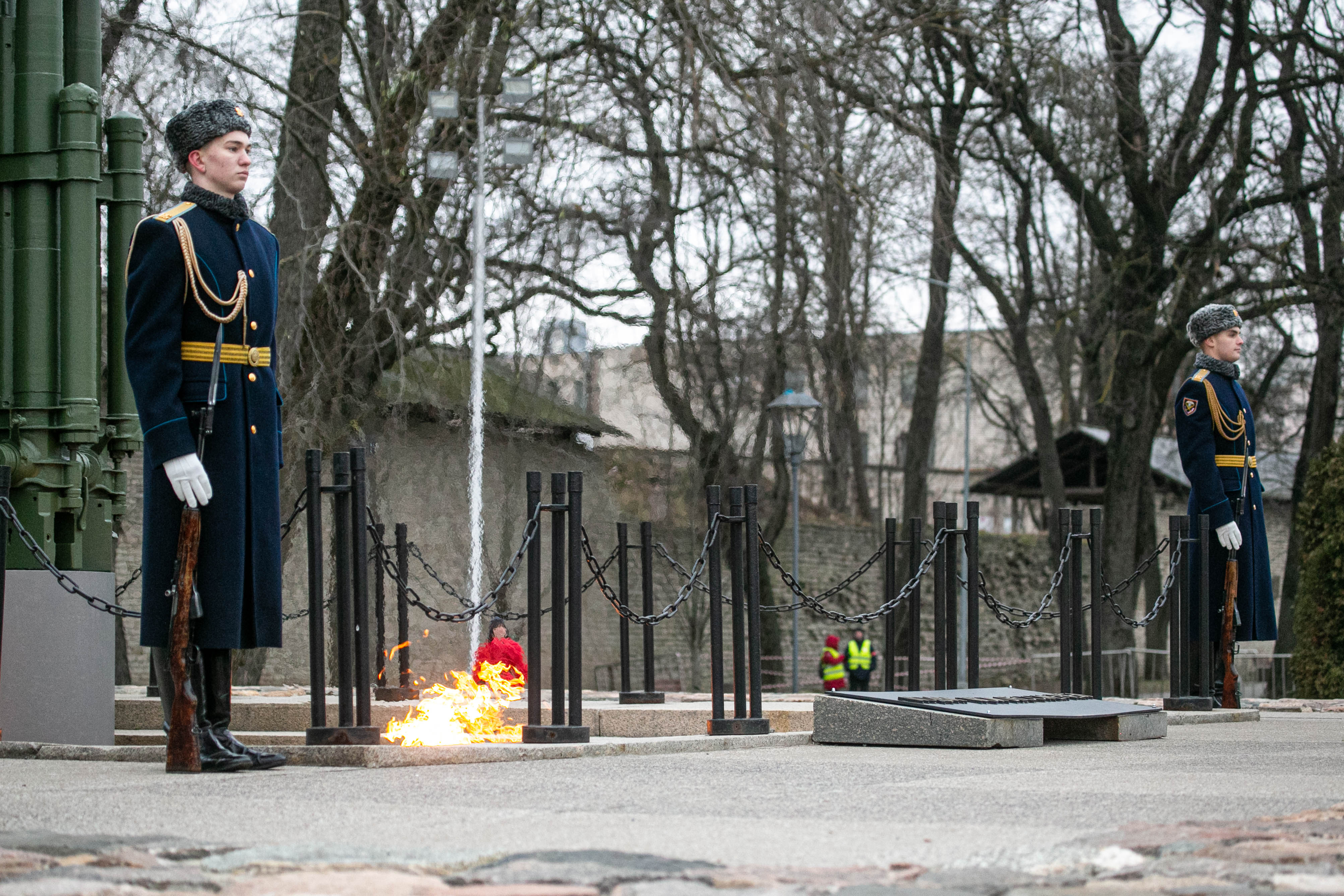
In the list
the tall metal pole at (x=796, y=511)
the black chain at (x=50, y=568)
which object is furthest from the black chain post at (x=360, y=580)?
the tall metal pole at (x=796, y=511)

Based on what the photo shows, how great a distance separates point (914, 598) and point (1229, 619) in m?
2.18

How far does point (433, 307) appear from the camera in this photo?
17094mm

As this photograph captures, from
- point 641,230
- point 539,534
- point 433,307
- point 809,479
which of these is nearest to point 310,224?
point 433,307

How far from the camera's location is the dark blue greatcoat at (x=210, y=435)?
19.8 feet

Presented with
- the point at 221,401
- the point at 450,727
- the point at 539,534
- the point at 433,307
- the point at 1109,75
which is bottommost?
the point at 450,727

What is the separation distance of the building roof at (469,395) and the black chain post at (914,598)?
7.34 m

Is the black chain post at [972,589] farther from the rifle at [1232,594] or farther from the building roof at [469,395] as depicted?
the building roof at [469,395]

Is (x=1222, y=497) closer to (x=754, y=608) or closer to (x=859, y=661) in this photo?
(x=754, y=608)

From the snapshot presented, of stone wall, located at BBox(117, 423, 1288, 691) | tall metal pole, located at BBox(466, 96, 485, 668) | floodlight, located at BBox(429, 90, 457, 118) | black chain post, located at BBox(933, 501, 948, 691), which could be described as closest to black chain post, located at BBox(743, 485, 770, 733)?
black chain post, located at BBox(933, 501, 948, 691)

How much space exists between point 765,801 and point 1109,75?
15.7m

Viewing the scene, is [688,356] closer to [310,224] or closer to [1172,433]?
[310,224]

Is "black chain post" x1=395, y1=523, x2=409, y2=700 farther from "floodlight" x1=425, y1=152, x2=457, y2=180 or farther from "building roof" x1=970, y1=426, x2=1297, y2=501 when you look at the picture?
"building roof" x1=970, y1=426, x2=1297, y2=501

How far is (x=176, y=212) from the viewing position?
621 cm

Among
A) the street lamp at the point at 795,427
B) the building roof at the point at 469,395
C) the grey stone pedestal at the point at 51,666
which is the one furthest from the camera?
the street lamp at the point at 795,427
